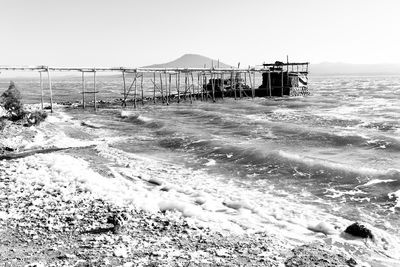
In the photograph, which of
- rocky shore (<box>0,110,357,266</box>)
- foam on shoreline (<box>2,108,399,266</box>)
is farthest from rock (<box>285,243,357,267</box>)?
foam on shoreline (<box>2,108,399,266</box>)

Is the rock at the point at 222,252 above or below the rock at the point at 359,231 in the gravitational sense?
above

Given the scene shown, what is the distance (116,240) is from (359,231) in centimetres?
510

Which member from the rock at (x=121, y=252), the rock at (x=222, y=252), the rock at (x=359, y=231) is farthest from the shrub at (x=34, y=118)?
the rock at (x=359, y=231)

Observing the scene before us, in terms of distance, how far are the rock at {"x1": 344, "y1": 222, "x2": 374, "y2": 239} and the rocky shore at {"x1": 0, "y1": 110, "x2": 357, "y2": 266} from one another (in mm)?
1104

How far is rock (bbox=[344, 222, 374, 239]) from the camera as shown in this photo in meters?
8.25

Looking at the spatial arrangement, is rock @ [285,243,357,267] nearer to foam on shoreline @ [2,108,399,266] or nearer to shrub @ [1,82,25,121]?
foam on shoreline @ [2,108,399,266]

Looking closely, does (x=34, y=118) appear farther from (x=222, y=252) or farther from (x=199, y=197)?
(x=222, y=252)

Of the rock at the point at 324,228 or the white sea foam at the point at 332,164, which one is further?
the white sea foam at the point at 332,164

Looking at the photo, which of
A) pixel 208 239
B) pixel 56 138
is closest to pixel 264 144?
pixel 56 138

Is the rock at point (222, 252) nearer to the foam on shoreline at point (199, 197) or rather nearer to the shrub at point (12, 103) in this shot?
the foam on shoreline at point (199, 197)

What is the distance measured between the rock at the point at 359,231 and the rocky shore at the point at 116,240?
3.62 ft

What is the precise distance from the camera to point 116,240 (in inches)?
290

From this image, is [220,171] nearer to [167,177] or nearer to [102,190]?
[167,177]

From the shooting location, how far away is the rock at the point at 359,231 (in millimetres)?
8250
